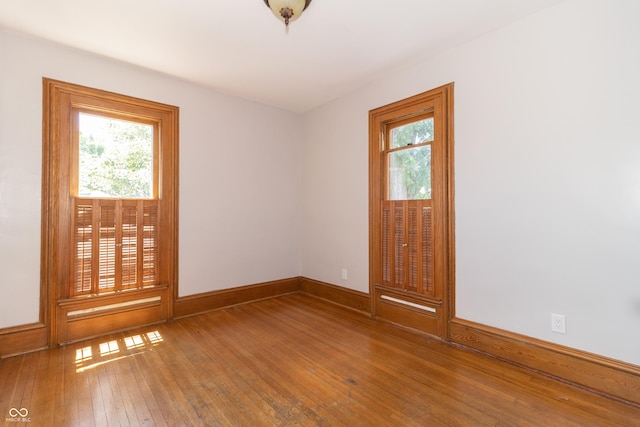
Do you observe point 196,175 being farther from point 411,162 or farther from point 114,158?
point 411,162

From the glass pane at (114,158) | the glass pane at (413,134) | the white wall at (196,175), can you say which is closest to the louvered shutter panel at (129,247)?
the glass pane at (114,158)

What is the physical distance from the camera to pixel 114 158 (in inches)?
123

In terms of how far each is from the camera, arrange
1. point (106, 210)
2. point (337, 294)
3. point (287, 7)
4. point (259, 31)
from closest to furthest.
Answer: point (287, 7) → point (259, 31) → point (106, 210) → point (337, 294)

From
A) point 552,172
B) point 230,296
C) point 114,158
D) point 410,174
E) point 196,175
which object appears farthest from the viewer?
point 230,296

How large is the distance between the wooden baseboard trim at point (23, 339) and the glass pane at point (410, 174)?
3660 millimetres

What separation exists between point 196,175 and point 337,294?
7.83 feet

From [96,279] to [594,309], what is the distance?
4275 millimetres

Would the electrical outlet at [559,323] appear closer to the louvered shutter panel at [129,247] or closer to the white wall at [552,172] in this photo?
the white wall at [552,172]

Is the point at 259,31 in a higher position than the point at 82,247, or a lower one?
higher

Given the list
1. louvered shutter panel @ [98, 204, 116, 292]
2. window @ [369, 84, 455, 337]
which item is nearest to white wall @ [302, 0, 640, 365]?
window @ [369, 84, 455, 337]

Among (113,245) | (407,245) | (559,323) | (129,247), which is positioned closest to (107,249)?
(113,245)

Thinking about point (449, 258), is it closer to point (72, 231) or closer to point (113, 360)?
point (113, 360)

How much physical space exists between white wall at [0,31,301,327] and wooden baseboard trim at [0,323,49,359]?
70 millimetres

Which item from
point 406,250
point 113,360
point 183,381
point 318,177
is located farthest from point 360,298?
point 113,360
